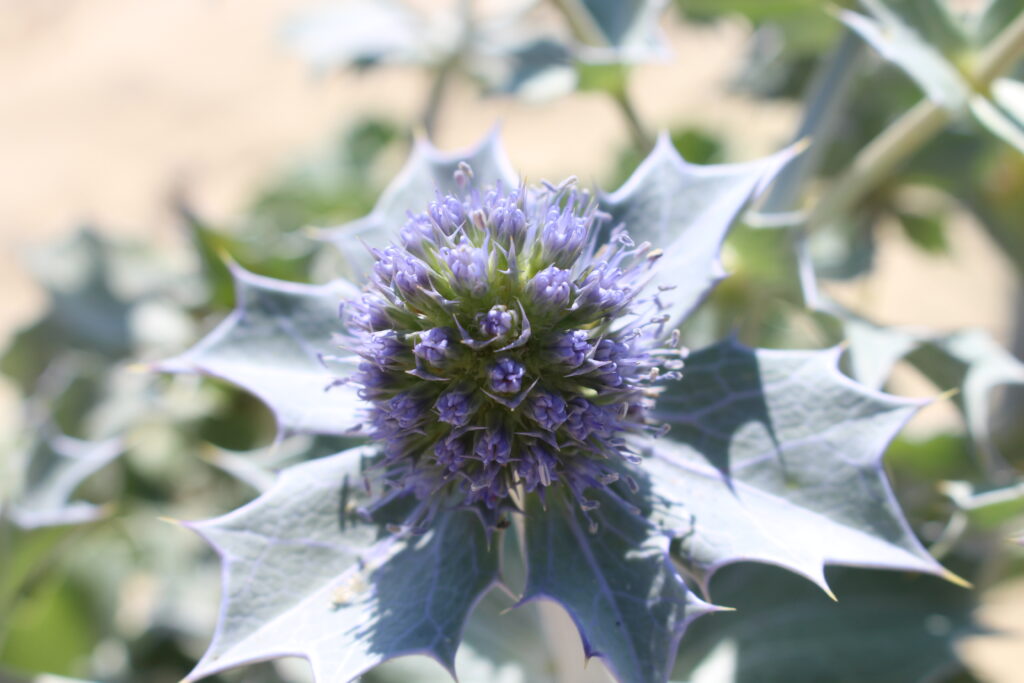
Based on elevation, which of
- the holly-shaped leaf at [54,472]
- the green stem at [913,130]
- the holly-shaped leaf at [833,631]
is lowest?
the holly-shaped leaf at [54,472]

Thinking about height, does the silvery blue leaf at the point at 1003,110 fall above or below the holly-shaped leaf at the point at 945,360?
above

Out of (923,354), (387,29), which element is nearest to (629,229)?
(923,354)

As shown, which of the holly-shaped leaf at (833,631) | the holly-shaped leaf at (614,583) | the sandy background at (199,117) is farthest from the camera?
the sandy background at (199,117)

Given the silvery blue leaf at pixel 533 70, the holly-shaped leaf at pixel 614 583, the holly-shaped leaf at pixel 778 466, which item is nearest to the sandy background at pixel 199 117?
the silvery blue leaf at pixel 533 70

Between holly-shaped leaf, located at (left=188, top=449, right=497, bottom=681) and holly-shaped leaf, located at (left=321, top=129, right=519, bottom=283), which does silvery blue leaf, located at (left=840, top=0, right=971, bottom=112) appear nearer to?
holly-shaped leaf, located at (left=321, top=129, right=519, bottom=283)

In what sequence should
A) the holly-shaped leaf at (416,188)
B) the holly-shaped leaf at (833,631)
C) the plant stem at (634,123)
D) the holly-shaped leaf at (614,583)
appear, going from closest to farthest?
1. the holly-shaped leaf at (614,583)
2. the holly-shaped leaf at (416,188)
3. the holly-shaped leaf at (833,631)
4. the plant stem at (634,123)

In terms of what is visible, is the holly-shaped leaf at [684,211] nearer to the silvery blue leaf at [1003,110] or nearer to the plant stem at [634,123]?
the silvery blue leaf at [1003,110]

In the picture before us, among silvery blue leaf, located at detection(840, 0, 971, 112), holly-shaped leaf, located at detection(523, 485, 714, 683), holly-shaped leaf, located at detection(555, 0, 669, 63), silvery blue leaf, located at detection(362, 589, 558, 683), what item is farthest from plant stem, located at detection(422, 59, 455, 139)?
holly-shaped leaf, located at detection(523, 485, 714, 683)
